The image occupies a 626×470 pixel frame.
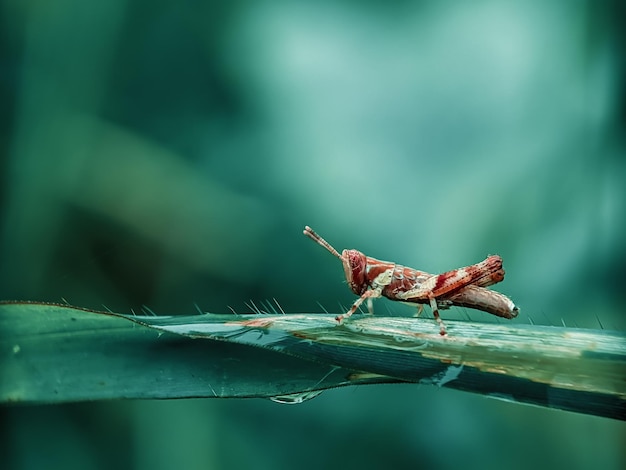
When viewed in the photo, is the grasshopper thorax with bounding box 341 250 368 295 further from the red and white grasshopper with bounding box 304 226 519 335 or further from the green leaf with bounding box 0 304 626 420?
the green leaf with bounding box 0 304 626 420

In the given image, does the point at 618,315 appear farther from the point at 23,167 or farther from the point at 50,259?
the point at 23,167

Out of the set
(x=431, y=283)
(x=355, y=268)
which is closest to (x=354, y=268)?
(x=355, y=268)

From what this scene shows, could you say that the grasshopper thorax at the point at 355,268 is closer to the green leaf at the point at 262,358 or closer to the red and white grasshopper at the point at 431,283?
the red and white grasshopper at the point at 431,283

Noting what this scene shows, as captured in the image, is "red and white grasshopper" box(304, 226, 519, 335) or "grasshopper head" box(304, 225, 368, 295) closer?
"red and white grasshopper" box(304, 226, 519, 335)

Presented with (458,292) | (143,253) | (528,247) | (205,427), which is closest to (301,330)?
(458,292)

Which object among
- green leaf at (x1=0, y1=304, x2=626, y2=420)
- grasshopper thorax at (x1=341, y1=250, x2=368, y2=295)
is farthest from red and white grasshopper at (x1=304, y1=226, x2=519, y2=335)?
green leaf at (x1=0, y1=304, x2=626, y2=420)

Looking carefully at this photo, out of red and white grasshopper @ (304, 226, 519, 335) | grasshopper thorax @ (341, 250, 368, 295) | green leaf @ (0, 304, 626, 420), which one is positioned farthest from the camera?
grasshopper thorax @ (341, 250, 368, 295)

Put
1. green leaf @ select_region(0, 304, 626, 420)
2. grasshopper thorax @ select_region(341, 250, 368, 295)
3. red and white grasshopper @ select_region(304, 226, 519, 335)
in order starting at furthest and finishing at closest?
grasshopper thorax @ select_region(341, 250, 368, 295) < red and white grasshopper @ select_region(304, 226, 519, 335) < green leaf @ select_region(0, 304, 626, 420)
